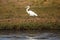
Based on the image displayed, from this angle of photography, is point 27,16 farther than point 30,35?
Yes

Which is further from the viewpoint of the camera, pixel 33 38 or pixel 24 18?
pixel 24 18

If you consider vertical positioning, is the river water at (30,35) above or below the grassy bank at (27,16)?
below

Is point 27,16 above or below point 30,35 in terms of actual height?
above

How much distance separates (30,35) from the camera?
3.16m

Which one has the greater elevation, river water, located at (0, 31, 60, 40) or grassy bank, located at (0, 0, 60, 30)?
grassy bank, located at (0, 0, 60, 30)

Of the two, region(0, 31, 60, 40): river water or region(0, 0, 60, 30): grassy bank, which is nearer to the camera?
region(0, 31, 60, 40): river water

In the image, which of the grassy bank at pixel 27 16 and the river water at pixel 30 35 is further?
the grassy bank at pixel 27 16

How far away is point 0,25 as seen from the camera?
3287mm

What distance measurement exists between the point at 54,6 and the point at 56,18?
0.20 m

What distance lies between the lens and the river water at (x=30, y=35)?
3.12 metres

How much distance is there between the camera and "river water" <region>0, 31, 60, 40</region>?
10.3 feet

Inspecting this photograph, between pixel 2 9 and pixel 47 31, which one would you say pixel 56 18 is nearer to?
pixel 47 31

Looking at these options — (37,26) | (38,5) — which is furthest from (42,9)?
(37,26)

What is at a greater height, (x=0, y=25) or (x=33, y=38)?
(x=0, y=25)
